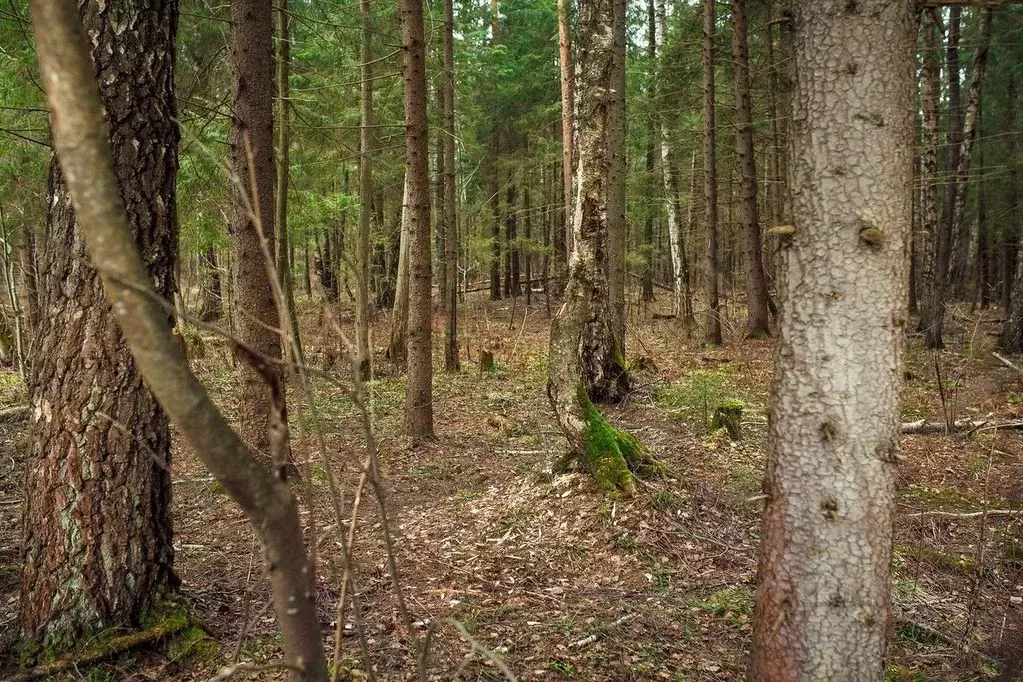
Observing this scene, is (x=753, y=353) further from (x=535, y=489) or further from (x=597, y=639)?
(x=597, y=639)

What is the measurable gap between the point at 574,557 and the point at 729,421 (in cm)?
370

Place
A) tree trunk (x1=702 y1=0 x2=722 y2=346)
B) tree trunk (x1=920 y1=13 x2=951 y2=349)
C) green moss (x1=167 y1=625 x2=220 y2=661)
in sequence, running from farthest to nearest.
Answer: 1. tree trunk (x1=702 y1=0 x2=722 y2=346)
2. tree trunk (x1=920 y1=13 x2=951 y2=349)
3. green moss (x1=167 y1=625 x2=220 y2=661)

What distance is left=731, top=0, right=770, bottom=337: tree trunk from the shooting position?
13477 millimetres

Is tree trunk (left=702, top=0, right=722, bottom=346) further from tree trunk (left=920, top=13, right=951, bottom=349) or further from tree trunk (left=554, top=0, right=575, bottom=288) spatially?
tree trunk (left=920, top=13, right=951, bottom=349)

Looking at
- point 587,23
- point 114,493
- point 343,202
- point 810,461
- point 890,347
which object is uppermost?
point 587,23

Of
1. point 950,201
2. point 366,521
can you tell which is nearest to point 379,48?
point 366,521

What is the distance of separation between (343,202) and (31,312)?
7.49 m

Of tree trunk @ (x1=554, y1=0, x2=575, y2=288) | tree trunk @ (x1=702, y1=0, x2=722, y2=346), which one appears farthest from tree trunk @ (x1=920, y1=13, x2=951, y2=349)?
tree trunk @ (x1=554, y1=0, x2=575, y2=288)

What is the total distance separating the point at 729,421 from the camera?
26.0ft

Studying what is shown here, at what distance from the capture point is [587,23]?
25.2 ft

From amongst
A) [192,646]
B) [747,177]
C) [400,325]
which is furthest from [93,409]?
[747,177]

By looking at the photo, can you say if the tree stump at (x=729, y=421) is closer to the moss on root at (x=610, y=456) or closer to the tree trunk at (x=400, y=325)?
the moss on root at (x=610, y=456)

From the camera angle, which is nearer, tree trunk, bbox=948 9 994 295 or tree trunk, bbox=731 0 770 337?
tree trunk, bbox=948 9 994 295

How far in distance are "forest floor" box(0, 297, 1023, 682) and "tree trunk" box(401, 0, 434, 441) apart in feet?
1.97
